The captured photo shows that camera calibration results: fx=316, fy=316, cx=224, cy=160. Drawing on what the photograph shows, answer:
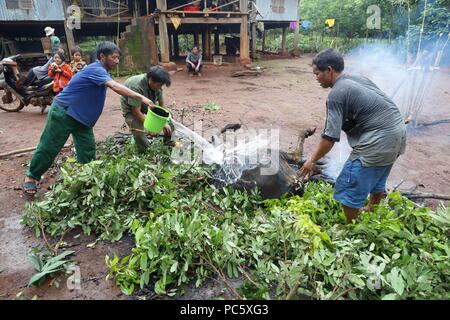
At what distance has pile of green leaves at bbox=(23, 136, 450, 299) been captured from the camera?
6.79 ft

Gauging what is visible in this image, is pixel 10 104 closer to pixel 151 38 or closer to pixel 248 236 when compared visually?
pixel 151 38

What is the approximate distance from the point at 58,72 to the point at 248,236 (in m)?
5.95

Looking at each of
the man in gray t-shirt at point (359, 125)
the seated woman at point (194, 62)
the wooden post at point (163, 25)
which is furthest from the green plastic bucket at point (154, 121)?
the wooden post at point (163, 25)

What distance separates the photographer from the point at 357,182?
2.57 meters

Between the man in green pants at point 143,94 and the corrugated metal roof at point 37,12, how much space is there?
10721 mm

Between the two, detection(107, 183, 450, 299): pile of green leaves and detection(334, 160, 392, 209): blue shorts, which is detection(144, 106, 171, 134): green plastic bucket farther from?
detection(334, 160, 392, 209): blue shorts

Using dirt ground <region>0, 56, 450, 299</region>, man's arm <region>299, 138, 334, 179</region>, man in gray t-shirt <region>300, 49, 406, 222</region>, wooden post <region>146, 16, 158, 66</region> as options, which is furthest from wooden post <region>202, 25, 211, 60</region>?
man's arm <region>299, 138, 334, 179</region>

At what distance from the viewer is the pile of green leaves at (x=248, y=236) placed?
6.79 feet

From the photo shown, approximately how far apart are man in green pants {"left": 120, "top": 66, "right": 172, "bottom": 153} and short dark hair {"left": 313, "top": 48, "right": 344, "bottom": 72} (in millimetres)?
1713

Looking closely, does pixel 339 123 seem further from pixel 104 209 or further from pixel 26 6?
pixel 26 6

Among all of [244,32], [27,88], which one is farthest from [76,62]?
[244,32]
